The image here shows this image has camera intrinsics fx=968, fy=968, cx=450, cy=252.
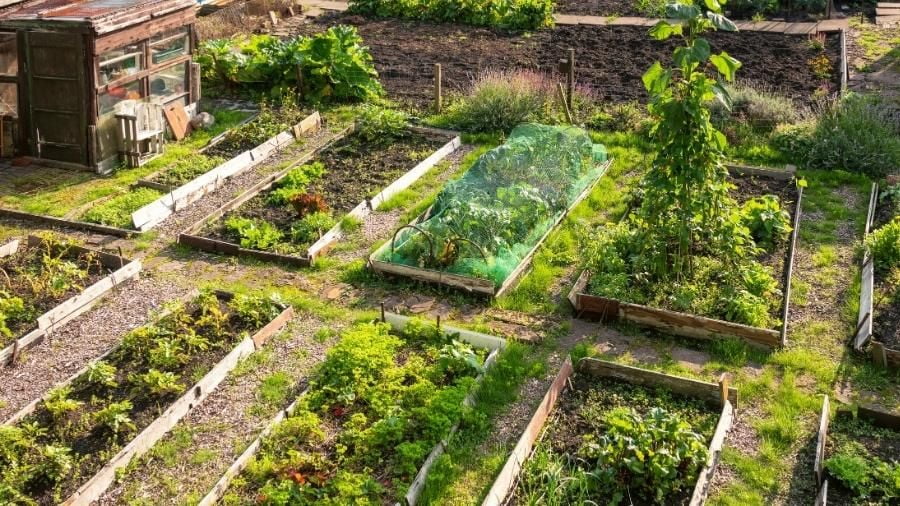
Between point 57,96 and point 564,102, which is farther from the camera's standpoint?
point 564,102

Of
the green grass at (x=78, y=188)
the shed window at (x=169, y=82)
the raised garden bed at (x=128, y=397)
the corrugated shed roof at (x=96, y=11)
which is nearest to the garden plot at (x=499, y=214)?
the raised garden bed at (x=128, y=397)

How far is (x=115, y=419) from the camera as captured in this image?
7641 mm

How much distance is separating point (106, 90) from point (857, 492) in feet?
33.8

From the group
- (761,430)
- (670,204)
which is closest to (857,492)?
(761,430)

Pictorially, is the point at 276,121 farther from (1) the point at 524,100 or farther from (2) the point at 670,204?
(2) the point at 670,204

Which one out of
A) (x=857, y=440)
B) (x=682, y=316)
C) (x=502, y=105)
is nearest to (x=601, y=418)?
(x=682, y=316)

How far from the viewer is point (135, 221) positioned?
37.7 ft

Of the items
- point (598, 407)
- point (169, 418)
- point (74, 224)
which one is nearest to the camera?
point (169, 418)

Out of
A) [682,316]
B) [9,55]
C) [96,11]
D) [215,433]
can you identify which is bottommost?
[215,433]

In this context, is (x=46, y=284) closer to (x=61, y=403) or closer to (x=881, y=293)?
(x=61, y=403)

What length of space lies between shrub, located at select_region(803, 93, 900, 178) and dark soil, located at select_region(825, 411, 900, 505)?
5.92 meters

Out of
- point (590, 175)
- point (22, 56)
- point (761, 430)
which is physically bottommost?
point (761, 430)

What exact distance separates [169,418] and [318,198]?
441 cm

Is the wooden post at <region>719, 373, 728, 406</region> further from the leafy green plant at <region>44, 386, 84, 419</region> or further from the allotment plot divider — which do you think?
the allotment plot divider
